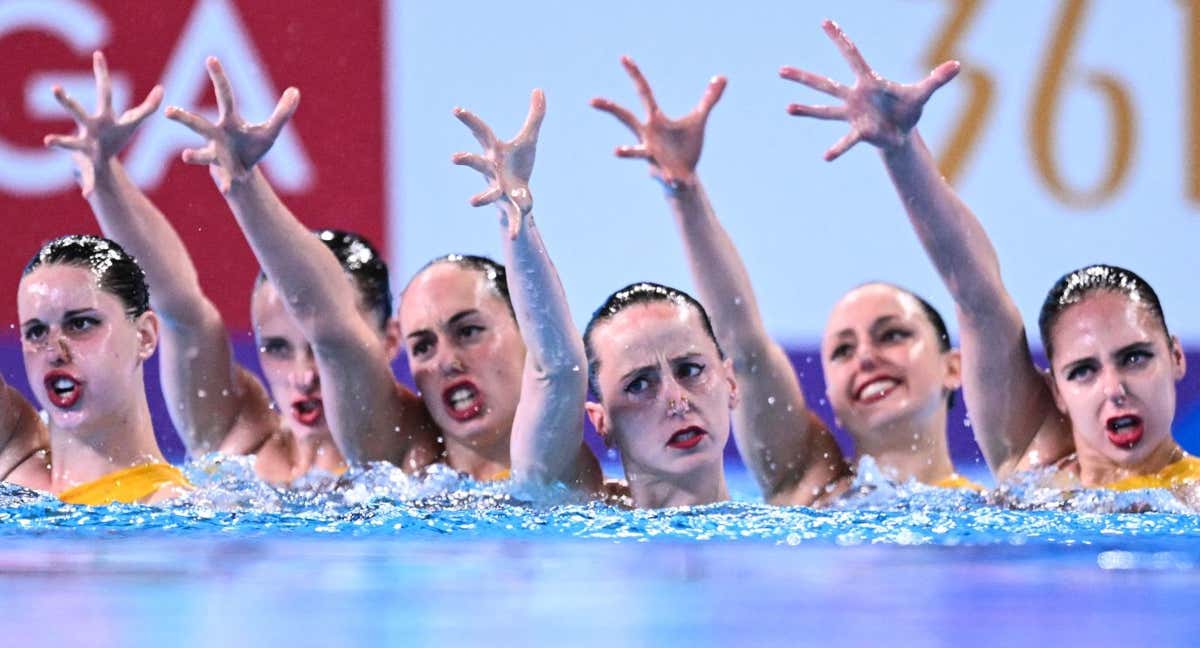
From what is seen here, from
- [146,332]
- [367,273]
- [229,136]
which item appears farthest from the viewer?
[367,273]

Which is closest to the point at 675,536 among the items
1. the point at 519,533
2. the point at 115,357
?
the point at 519,533

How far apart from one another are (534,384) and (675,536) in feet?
1.57

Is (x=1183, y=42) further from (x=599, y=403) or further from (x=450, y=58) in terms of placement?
(x=599, y=403)

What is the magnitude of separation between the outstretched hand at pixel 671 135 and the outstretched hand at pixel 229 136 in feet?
1.87

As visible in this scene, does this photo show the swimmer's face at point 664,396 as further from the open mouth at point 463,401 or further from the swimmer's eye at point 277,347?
the swimmer's eye at point 277,347

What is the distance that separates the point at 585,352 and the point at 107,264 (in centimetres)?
88

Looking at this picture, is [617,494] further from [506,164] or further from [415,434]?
[506,164]

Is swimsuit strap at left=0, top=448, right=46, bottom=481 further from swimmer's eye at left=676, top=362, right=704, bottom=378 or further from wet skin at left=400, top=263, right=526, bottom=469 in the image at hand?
swimmer's eye at left=676, top=362, right=704, bottom=378

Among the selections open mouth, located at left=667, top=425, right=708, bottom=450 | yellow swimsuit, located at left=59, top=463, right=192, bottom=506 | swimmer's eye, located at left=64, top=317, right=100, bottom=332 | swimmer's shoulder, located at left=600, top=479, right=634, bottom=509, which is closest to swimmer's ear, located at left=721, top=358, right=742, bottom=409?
open mouth, located at left=667, top=425, right=708, bottom=450

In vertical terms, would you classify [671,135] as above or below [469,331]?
above

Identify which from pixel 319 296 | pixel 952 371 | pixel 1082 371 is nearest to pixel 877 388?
pixel 952 371

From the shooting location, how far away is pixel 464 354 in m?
3.39

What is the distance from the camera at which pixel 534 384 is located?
2920mm

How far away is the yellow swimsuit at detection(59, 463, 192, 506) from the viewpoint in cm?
315
